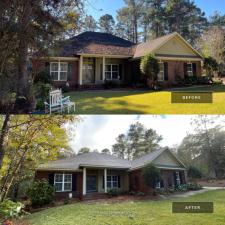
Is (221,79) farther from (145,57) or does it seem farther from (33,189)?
(33,189)

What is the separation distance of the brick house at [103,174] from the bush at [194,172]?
0.28 ft

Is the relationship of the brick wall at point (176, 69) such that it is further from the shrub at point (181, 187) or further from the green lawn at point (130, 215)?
the green lawn at point (130, 215)

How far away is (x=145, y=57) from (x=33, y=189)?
8829 millimetres

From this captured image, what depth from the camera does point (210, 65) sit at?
44.4 feet

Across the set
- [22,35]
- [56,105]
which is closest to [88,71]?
[56,105]

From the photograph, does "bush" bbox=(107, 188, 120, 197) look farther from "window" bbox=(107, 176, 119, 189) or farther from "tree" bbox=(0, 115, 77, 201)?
"tree" bbox=(0, 115, 77, 201)

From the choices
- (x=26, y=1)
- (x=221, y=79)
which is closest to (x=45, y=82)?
(x=26, y=1)

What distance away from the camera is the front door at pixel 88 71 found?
10.4 m

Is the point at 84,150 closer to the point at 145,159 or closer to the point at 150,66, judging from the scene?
the point at 145,159

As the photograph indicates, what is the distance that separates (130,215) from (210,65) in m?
10.8

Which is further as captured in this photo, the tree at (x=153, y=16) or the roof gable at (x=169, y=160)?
the tree at (x=153, y=16)

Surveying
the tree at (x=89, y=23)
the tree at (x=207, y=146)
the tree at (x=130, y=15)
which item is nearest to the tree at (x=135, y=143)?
the tree at (x=207, y=146)

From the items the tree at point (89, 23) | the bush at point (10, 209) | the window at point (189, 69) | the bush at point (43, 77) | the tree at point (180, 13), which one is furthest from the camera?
the window at point (189, 69)

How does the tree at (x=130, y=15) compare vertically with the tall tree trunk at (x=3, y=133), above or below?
above
